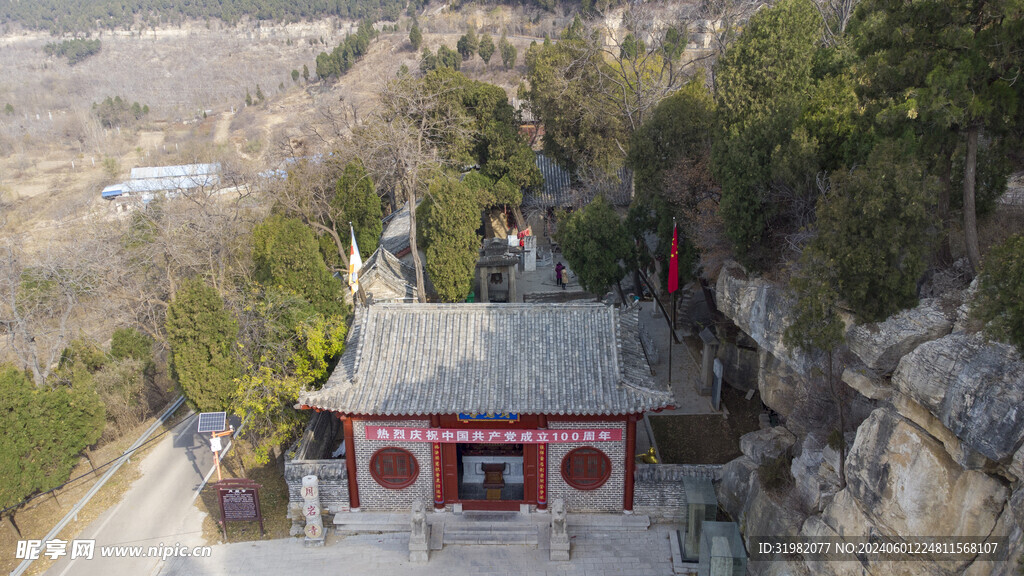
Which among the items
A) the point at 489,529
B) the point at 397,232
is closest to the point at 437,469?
the point at 489,529

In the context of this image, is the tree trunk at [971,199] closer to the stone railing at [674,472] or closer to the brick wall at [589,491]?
the stone railing at [674,472]

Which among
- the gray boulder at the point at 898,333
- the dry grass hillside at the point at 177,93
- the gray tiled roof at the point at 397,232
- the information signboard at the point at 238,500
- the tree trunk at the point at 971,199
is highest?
the dry grass hillside at the point at 177,93

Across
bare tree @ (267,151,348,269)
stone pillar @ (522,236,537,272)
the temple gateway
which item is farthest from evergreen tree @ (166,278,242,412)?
stone pillar @ (522,236,537,272)

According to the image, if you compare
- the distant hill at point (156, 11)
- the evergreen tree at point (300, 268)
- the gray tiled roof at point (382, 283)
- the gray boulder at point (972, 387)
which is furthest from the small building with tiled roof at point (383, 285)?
the distant hill at point (156, 11)

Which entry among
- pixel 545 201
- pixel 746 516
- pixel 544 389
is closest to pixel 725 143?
pixel 544 389

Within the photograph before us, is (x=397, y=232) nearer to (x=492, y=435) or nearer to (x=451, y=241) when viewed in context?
(x=451, y=241)

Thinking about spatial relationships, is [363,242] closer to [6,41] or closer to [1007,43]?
[1007,43]

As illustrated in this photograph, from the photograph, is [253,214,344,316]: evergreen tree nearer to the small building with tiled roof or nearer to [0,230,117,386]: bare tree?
the small building with tiled roof
